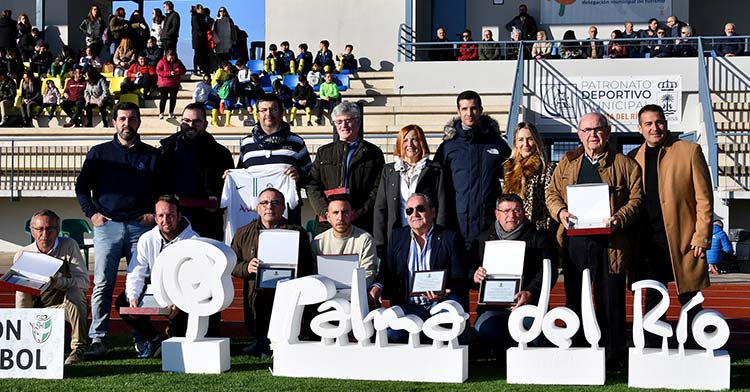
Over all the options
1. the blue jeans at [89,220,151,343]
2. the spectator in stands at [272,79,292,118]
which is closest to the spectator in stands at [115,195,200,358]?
the blue jeans at [89,220,151,343]

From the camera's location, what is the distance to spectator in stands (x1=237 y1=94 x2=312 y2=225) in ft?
25.7

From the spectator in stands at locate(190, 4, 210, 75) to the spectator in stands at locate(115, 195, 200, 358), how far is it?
1382 centimetres

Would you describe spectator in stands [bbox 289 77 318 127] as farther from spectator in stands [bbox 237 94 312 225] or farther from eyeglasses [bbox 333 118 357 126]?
eyeglasses [bbox 333 118 357 126]

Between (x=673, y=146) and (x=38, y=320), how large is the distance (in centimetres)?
400

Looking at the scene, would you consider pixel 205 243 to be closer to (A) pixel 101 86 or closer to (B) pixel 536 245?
(B) pixel 536 245

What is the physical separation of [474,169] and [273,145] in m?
1.47

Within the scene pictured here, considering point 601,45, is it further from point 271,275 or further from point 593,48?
point 271,275

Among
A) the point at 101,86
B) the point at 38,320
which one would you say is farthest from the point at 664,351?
the point at 101,86

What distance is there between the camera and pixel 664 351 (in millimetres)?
6215

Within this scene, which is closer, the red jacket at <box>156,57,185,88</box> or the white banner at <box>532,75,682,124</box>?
the white banner at <box>532,75,682,124</box>

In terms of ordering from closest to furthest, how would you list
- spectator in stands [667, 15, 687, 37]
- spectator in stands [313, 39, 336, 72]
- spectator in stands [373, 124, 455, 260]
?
spectator in stands [373, 124, 455, 260] → spectator in stands [313, 39, 336, 72] → spectator in stands [667, 15, 687, 37]

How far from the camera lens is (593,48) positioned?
19.3 m

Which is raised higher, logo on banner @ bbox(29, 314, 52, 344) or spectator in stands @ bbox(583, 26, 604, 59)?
spectator in stands @ bbox(583, 26, 604, 59)

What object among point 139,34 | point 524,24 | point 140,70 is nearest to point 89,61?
point 139,34
